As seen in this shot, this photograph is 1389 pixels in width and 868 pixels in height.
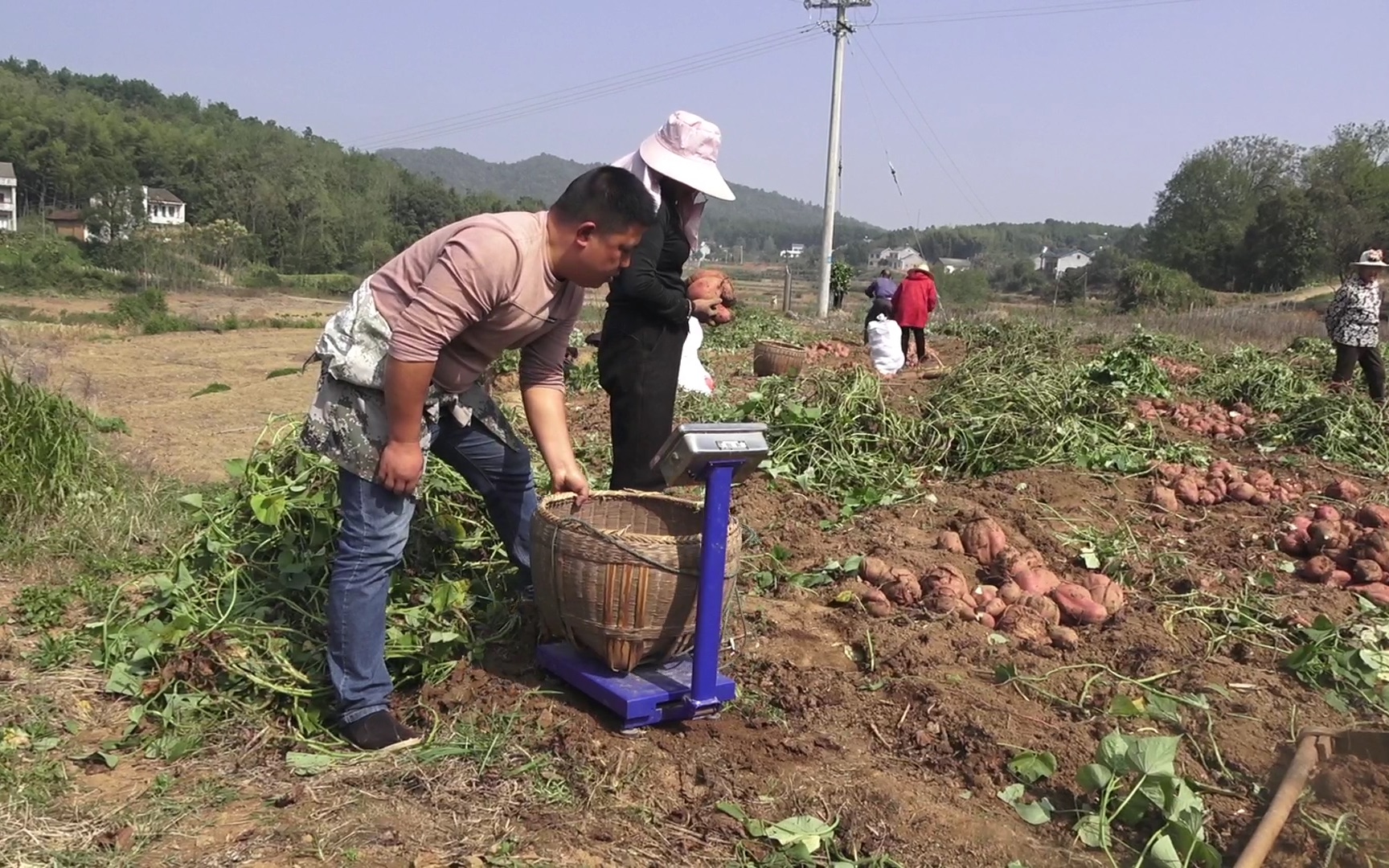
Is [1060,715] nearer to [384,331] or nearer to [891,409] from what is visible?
[384,331]

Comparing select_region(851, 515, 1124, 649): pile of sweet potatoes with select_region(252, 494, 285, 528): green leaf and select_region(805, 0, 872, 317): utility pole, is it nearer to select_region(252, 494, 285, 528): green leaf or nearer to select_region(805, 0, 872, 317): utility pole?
select_region(252, 494, 285, 528): green leaf

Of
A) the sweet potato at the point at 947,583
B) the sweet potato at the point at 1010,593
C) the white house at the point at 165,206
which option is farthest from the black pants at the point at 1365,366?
the white house at the point at 165,206

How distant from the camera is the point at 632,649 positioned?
2.85m

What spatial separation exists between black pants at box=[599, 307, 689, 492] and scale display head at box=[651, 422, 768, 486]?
0.87 meters

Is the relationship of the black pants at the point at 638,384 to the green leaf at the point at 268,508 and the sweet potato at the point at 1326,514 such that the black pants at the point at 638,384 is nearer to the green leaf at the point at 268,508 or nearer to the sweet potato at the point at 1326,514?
the green leaf at the point at 268,508

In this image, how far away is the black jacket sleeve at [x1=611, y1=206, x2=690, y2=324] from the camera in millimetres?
3410

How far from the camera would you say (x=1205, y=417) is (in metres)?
7.69

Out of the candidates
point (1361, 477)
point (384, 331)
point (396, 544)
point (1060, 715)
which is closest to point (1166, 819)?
Result: point (1060, 715)

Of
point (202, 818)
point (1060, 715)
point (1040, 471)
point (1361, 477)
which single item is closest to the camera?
point (202, 818)

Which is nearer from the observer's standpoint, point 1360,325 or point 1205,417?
point 1205,417

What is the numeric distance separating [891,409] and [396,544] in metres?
4.35

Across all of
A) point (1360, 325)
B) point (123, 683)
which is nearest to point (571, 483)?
point (123, 683)

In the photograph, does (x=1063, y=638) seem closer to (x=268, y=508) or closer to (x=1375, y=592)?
(x=1375, y=592)

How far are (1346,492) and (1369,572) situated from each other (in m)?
1.36
